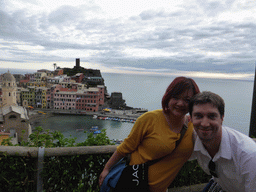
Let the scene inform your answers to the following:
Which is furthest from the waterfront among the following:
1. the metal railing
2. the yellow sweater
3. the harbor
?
the yellow sweater

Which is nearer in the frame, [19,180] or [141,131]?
[141,131]

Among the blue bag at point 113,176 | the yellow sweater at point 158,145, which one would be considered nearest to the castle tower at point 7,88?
the blue bag at point 113,176

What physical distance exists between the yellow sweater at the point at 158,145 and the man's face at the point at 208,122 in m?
0.19

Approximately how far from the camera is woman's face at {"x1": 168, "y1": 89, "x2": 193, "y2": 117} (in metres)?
1.29

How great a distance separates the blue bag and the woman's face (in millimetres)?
508

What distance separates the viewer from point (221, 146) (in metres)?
1.13

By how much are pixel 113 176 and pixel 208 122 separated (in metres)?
0.74

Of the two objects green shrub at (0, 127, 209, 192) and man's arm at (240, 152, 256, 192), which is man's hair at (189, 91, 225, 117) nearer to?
man's arm at (240, 152, 256, 192)

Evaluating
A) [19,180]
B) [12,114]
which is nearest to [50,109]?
[12,114]

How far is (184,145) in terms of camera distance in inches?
51.7

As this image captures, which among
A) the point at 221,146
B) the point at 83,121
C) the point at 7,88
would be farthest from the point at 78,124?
the point at 221,146

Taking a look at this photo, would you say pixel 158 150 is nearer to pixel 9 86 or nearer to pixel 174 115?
pixel 174 115

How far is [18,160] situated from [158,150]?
1.18 m

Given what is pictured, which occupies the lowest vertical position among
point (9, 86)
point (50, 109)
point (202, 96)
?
point (50, 109)
